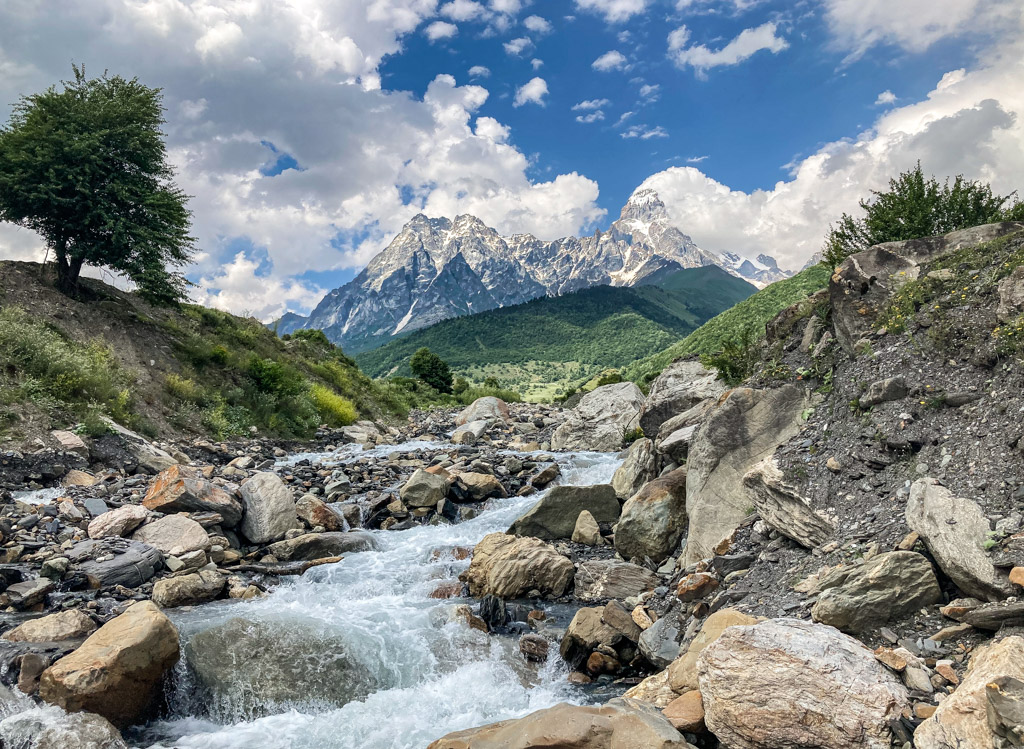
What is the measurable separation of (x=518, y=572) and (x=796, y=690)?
6948 mm

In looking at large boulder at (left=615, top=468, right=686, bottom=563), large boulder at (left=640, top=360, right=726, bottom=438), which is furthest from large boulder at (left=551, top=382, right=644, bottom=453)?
large boulder at (left=615, top=468, right=686, bottom=563)

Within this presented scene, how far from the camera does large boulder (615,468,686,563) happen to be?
40.9 feet

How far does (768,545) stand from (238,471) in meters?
17.1

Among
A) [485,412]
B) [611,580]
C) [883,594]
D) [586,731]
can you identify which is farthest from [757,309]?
[586,731]

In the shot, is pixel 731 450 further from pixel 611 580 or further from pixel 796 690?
pixel 796 690

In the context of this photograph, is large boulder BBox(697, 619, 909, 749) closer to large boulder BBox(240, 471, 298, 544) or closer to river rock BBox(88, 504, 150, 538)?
large boulder BBox(240, 471, 298, 544)

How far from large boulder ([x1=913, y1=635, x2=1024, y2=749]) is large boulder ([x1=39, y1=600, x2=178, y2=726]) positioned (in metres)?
9.26

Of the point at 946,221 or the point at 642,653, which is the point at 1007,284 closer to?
the point at 642,653

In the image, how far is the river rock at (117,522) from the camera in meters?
11.6

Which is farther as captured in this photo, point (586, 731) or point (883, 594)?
point (883, 594)

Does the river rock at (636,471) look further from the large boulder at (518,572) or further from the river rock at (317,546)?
the river rock at (317,546)

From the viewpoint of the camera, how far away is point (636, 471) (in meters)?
16.0

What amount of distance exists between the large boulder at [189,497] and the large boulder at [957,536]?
1426 cm

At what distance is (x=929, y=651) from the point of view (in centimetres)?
576
